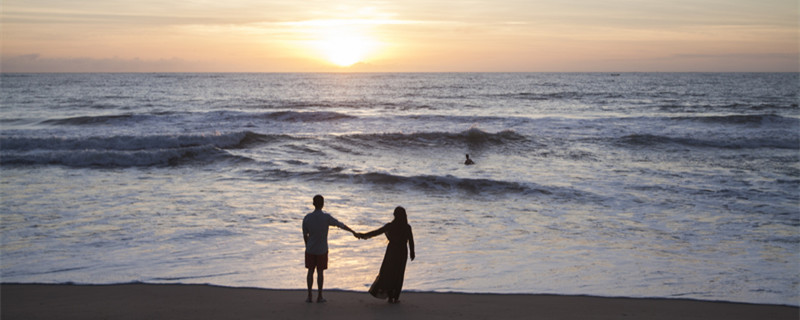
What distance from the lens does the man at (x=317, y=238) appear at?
6.43m

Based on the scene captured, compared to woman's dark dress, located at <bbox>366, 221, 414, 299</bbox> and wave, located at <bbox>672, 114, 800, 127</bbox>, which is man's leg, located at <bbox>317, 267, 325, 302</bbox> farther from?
wave, located at <bbox>672, 114, 800, 127</bbox>

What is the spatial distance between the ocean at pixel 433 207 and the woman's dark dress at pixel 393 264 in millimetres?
677

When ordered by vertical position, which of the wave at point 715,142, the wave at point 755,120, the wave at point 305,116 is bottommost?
the wave at point 715,142

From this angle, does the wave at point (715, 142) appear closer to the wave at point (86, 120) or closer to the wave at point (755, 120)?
the wave at point (755, 120)

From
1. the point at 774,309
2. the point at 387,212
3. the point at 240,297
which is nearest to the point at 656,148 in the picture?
the point at 387,212

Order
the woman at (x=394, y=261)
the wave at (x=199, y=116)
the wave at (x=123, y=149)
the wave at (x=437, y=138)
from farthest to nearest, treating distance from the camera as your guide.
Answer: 1. the wave at (x=199, y=116)
2. the wave at (x=437, y=138)
3. the wave at (x=123, y=149)
4. the woman at (x=394, y=261)

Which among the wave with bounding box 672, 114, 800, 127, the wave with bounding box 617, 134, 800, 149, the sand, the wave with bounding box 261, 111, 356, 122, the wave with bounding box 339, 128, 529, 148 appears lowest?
the sand

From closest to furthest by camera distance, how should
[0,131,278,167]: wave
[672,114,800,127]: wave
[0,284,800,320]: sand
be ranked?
[0,284,800,320]: sand, [0,131,278,167]: wave, [672,114,800,127]: wave

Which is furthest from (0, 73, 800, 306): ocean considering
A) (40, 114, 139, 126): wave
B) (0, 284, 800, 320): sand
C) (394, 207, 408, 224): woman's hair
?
(40, 114, 139, 126): wave

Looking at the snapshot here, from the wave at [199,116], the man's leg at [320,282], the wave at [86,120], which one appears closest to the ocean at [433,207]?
the man's leg at [320,282]

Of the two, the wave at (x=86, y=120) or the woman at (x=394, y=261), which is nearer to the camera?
the woman at (x=394, y=261)

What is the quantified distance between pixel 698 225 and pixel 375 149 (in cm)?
1407

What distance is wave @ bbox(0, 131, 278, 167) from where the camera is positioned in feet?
60.3

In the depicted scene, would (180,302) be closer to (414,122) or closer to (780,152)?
(780,152)
